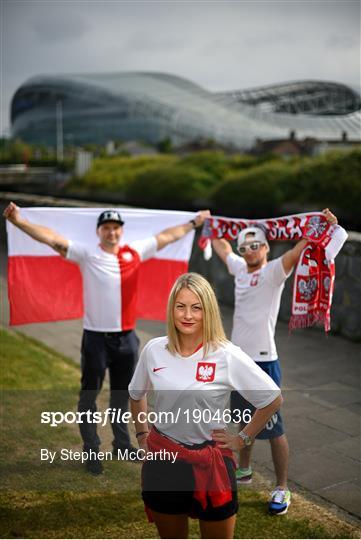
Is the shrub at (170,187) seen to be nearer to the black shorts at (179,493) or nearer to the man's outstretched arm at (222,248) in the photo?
the man's outstretched arm at (222,248)

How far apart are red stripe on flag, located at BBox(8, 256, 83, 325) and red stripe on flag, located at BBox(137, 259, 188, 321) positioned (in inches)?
22.2

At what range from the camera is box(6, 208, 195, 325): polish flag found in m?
5.74

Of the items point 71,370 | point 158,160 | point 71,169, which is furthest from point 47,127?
point 71,370

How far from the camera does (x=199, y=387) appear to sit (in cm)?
293

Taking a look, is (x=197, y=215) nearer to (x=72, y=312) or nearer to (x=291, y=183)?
(x=72, y=312)

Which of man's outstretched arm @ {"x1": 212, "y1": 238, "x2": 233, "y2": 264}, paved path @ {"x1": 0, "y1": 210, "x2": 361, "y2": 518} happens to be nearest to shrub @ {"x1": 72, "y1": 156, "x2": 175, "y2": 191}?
paved path @ {"x1": 0, "y1": 210, "x2": 361, "y2": 518}

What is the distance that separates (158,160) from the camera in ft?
76.5

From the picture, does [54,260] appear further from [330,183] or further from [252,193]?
[252,193]

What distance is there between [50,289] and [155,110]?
73.3m

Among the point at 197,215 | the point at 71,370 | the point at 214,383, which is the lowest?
the point at 71,370

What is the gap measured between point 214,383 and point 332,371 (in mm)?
4502

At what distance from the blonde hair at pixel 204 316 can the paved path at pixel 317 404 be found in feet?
6.65

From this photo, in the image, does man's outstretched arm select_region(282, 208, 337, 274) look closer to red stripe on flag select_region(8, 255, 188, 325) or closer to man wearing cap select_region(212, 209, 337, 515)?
man wearing cap select_region(212, 209, 337, 515)

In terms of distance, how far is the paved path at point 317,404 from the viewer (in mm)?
4805
